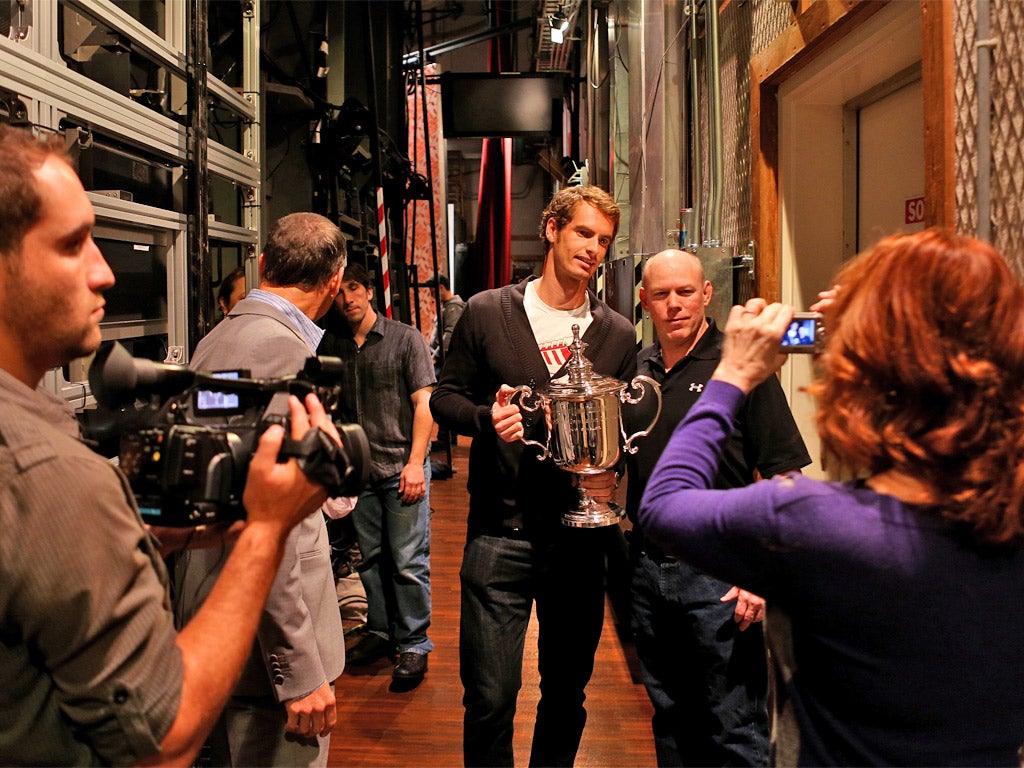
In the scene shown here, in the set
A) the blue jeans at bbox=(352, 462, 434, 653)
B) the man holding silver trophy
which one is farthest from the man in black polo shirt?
the blue jeans at bbox=(352, 462, 434, 653)

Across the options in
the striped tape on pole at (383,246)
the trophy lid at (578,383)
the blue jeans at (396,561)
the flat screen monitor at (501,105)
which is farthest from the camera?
the flat screen monitor at (501,105)

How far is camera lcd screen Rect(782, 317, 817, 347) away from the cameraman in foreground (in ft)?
2.34

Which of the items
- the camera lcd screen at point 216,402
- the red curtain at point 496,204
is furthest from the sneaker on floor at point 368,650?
the red curtain at point 496,204

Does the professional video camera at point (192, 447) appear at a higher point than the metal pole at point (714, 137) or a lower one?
lower

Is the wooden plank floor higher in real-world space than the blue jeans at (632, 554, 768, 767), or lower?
lower

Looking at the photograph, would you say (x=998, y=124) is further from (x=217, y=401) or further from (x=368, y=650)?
(x=368, y=650)

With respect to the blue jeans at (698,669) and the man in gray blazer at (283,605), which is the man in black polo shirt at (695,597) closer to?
the blue jeans at (698,669)

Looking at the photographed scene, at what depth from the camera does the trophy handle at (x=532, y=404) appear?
2.09m

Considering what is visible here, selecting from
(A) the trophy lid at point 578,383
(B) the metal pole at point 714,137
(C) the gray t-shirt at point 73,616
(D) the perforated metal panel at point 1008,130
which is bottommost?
(C) the gray t-shirt at point 73,616

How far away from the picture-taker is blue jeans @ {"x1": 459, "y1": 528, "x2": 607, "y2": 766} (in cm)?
226

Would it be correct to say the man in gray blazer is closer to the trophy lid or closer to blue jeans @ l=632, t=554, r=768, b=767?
the trophy lid

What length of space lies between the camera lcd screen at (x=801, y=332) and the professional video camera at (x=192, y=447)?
627 millimetres

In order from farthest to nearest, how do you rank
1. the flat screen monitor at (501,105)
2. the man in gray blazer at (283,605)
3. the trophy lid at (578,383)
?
the flat screen monitor at (501,105) < the trophy lid at (578,383) < the man in gray blazer at (283,605)

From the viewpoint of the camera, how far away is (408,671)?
12.2 ft
